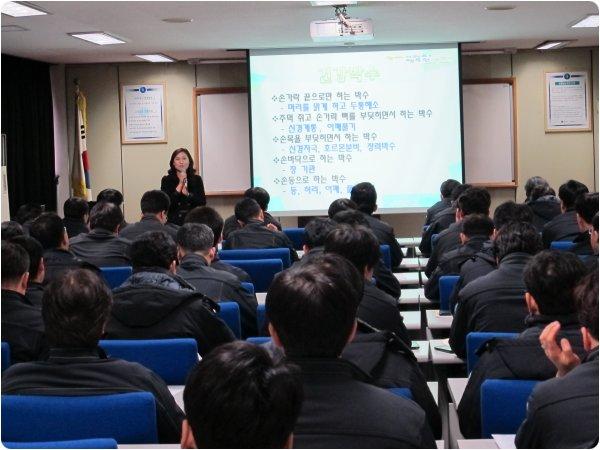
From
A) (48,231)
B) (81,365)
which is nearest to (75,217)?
(48,231)

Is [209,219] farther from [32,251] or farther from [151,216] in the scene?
[32,251]

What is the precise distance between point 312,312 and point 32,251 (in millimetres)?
2533

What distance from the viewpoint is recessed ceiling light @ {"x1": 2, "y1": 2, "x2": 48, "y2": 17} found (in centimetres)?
695

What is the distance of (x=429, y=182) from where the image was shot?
1047 cm

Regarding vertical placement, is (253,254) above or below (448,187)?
below

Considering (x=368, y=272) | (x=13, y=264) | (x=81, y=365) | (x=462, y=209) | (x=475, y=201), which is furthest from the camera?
(x=462, y=209)

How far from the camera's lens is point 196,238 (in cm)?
498

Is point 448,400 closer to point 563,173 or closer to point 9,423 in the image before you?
point 9,423

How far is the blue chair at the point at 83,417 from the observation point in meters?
2.38

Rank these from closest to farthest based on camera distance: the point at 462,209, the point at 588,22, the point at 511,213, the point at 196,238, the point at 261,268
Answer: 1. the point at 196,238
2. the point at 511,213
3. the point at 261,268
4. the point at 462,209
5. the point at 588,22

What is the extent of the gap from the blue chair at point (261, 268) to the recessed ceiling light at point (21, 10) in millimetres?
→ 2692

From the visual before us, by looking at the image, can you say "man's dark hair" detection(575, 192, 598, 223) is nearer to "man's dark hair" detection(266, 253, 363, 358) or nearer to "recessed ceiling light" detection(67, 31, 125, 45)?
"man's dark hair" detection(266, 253, 363, 358)

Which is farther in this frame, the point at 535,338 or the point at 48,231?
the point at 48,231

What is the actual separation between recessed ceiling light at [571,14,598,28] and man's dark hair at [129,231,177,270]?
5721 millimetres
